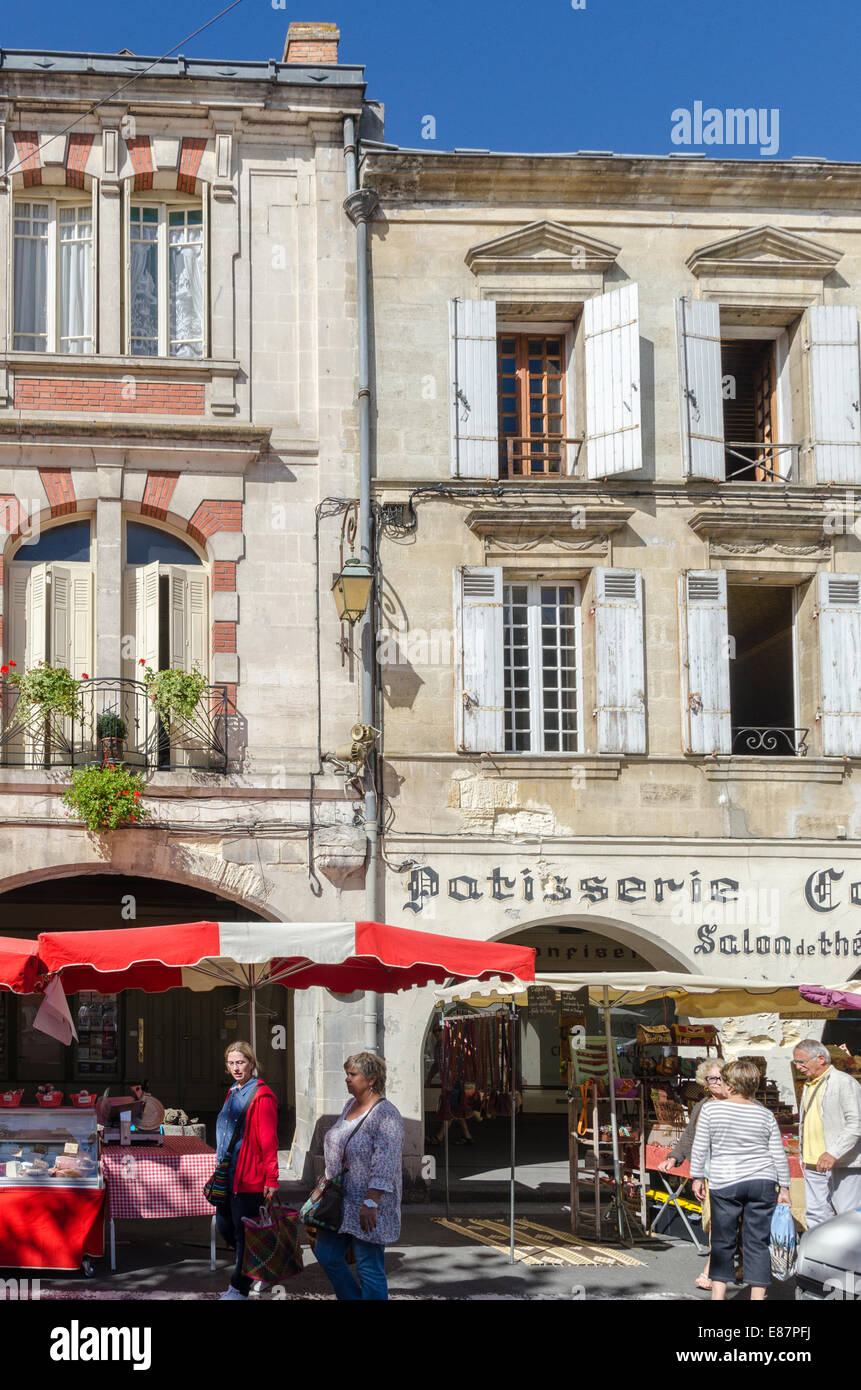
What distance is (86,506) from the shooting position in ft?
49.5

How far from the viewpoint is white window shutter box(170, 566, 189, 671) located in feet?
49.3

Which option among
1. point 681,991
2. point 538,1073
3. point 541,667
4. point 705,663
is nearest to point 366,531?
point 541,667

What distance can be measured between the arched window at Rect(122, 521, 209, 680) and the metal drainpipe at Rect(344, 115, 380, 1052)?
1.62 metres

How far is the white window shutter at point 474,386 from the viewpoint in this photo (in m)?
15.4

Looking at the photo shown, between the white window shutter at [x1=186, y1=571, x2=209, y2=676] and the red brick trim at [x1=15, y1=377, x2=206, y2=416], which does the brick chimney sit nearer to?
the red brick trim at [x1=15, y1=377, x2=206, y2=416]

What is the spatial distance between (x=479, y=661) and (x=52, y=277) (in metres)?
5.81

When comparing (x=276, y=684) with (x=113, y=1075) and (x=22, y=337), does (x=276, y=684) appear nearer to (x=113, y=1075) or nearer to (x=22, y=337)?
(x=22, y=337)

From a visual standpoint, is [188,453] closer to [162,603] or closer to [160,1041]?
[162,603]

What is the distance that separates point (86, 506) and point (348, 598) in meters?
2.92

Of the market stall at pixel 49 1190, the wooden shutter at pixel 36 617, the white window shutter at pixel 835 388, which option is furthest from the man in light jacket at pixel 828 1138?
the wooden shutter at pixel 36 617

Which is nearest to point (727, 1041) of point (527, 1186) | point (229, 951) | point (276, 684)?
→ point (527, 1186)

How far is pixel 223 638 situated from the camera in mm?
14906

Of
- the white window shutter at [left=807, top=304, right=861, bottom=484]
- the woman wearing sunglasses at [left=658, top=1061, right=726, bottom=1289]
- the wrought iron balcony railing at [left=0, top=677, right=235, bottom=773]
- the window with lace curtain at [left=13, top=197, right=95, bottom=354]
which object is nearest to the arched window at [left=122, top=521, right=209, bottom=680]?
the wrought iron balcony railing at [left=0, top=677, right=235, bottom=773]

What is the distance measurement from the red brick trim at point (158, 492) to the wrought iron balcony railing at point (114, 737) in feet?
5.65
